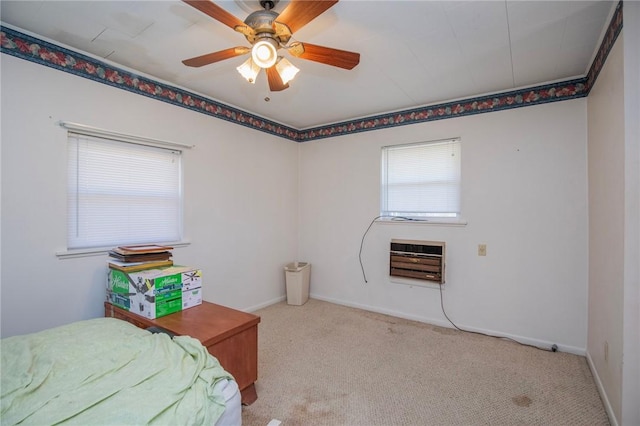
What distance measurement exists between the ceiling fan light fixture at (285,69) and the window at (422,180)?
2.03 metres

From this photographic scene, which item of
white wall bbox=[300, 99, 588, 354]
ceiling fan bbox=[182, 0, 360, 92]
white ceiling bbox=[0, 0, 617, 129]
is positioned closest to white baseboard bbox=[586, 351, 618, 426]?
white wall bbox=[300, 99, 588, 354]

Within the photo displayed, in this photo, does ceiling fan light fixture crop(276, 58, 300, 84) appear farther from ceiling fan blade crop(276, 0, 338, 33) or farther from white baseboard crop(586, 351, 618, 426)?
white baseboard crop(586, 351, 618, 426)

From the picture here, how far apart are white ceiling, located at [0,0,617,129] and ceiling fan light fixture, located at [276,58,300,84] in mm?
304

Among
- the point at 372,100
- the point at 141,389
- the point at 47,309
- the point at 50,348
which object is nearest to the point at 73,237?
the point at 47,309

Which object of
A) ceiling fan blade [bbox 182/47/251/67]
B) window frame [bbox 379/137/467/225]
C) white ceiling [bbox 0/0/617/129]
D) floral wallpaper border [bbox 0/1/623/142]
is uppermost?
white ceiling [bbox 0/0/617/129]

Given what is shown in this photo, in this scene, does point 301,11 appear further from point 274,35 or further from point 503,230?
point 503,230

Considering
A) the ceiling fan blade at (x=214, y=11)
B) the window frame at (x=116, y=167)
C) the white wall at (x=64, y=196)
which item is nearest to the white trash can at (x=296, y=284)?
the white wall at (x=64, y=196)

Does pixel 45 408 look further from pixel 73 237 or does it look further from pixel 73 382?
pixel 73 237

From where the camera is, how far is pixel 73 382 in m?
1.25

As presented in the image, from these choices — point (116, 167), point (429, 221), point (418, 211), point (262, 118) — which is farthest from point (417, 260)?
point (116, 167)

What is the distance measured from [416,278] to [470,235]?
713mm

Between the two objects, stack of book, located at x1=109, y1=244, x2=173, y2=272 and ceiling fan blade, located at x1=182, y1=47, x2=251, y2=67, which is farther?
stack of book, located at x1=109, y1=244, x2=173, y2=272

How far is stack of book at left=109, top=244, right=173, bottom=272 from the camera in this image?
219 centimetres

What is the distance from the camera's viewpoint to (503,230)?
295 cm
